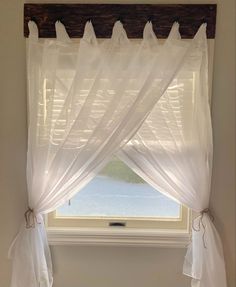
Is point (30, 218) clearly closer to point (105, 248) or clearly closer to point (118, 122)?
point (105, 248)

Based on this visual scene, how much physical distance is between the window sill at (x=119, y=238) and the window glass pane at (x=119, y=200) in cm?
12

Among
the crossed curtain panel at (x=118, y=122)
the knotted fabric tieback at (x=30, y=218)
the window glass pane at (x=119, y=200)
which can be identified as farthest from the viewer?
the window glass pane at (x=119, y=200)

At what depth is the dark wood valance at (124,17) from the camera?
2.08 meters

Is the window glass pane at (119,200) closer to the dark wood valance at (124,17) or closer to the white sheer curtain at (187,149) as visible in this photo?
the white sheer curtain at (187,149)

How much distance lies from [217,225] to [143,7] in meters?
1.28

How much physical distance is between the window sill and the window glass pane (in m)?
0.12

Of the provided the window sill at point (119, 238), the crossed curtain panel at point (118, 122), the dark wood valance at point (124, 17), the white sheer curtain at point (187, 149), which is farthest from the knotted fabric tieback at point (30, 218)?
the dark wood valance at point (124, 17)

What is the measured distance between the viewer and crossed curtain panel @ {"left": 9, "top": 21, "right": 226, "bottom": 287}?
2.06m

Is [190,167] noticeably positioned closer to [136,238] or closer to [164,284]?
[136,238]

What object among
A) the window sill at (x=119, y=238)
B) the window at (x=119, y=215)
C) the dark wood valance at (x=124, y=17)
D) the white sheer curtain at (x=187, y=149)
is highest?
the dark wood valance at (x=124, y=17)

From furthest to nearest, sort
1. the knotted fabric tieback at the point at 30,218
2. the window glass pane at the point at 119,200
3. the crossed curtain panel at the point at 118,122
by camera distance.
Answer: the window glass pane at the point at 119,200 < the knotted fabric tieback at the point at 30,218 < the crossed curtain panel at the point at 118,122

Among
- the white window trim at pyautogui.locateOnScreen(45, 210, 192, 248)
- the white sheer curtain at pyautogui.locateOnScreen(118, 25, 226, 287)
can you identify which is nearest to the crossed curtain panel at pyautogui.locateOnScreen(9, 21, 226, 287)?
the white sheer curtain at pyautogui.locateOnScreen(118, 25, 226, 287)

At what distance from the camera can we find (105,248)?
228 cm

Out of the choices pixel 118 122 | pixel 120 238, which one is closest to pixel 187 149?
pixel 118 122
